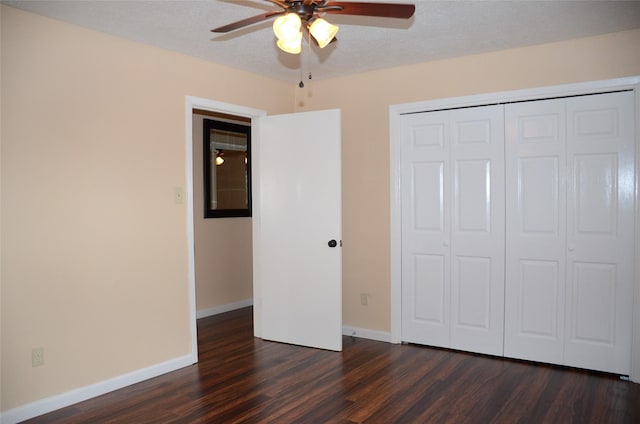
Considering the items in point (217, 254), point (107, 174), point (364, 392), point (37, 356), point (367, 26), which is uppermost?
point (367, 26)

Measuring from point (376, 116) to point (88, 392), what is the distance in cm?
320

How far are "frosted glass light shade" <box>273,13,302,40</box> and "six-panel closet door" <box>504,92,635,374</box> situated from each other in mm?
2277

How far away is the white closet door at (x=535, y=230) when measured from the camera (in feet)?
12.0

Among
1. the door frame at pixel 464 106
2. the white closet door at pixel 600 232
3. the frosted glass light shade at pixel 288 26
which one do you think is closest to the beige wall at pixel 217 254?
the door frame at pixel 464 106

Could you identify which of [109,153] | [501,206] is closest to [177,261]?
[109,153]

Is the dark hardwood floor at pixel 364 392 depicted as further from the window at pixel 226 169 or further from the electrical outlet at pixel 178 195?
the window at pixel 226 169

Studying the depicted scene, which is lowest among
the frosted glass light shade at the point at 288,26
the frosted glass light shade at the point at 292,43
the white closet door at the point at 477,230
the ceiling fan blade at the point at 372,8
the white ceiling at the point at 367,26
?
the white closet door at the point at 477,230

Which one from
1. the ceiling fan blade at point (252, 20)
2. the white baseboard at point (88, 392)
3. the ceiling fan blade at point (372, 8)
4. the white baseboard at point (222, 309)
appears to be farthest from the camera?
the white baseboard at point (222, 309)

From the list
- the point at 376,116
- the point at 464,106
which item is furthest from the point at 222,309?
the point at 464,106

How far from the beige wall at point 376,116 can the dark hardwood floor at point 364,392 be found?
0.70m

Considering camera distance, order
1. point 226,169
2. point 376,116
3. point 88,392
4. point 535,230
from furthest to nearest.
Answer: point 226,169 → point 376,116 → point 535,230 → point 88,392

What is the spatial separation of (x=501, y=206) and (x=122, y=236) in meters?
2.93

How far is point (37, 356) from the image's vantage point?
2.94 metres

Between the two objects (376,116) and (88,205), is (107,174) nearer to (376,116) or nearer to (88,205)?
(88,205)
